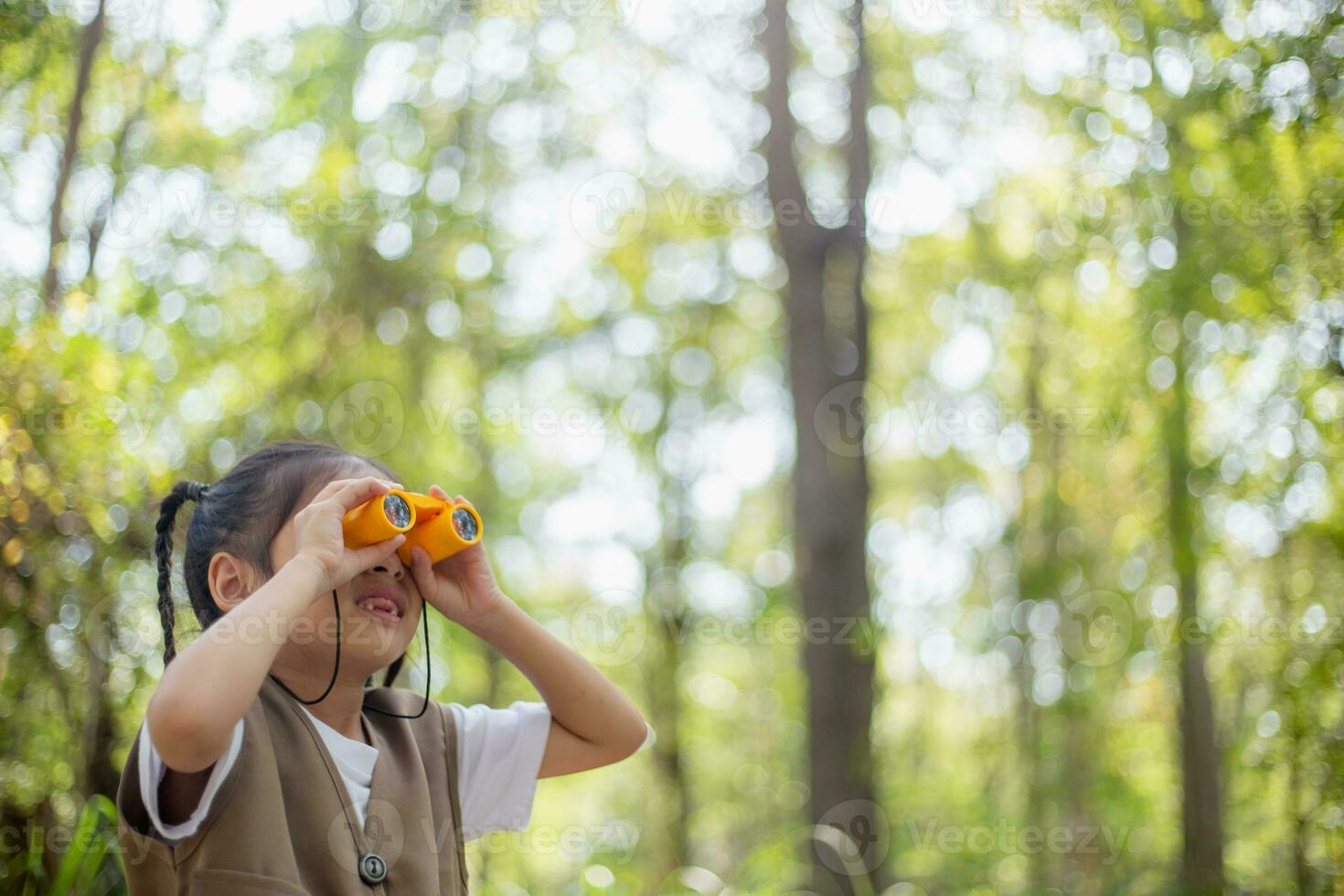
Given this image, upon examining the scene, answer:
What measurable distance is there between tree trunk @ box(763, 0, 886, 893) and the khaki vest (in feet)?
8.97

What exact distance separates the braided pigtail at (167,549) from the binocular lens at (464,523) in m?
0.44

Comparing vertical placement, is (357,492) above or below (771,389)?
below

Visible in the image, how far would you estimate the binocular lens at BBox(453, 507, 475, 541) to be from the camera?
1643 mm

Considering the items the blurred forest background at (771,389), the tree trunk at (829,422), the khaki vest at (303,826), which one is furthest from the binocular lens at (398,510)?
the tree trunk at (829,422)

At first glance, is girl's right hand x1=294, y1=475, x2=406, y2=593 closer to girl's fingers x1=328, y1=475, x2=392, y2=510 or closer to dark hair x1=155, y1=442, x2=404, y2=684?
girl's fingers x1=328, y1=475, x2=392, y2=510

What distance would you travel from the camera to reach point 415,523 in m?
1.64

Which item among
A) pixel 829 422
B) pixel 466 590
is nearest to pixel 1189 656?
pixel 829 422

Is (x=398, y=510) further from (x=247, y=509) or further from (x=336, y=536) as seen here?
(x=247, y=509)

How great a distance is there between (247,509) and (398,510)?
0.28 meters

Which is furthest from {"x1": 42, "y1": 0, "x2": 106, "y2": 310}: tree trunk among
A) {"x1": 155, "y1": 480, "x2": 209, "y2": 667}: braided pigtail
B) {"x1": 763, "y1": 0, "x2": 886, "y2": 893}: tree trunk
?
{"x1": 763, "y1": 0, "x2": 886, "y2": 893}: tree trunk

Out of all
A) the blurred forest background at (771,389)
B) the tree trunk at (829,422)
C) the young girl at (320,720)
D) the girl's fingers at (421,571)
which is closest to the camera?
the young girl at (320,720)

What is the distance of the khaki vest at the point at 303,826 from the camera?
136cm

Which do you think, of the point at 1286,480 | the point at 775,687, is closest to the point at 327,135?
the point at 1286,480

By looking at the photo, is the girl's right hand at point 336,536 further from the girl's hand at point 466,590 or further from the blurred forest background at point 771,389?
the blurred forest background at point 771,389
